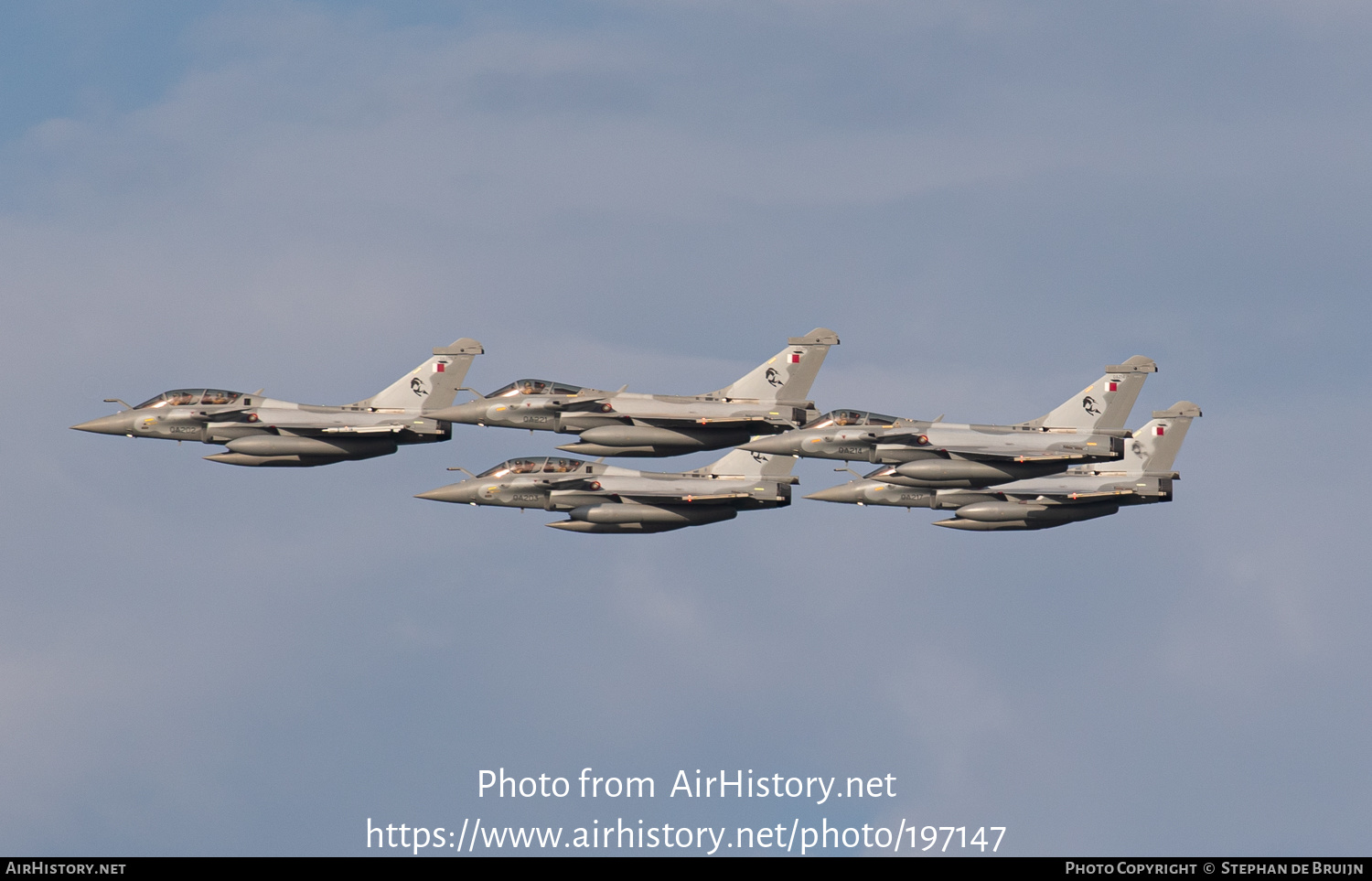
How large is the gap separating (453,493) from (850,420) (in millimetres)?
18802

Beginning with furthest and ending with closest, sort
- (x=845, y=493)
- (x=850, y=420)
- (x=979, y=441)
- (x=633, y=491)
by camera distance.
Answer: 1. (x=845, y=493)
2. (x=850, y=420)
3. (x=633, y=491)
4. (x=979, y=441)

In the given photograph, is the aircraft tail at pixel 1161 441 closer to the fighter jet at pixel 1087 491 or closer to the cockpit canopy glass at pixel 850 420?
the fighter jet at pixel 1087 491

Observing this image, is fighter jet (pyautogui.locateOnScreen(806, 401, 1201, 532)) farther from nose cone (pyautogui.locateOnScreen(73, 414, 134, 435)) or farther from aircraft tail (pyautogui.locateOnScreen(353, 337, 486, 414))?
nose cone (pyautogui.locateOnScreen(73, 414, 134, 435))

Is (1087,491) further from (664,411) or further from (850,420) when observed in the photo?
(664,411)

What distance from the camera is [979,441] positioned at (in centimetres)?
10538

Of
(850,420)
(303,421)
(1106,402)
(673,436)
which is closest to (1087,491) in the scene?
(1106,402)

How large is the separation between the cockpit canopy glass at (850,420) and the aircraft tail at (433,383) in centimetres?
1627

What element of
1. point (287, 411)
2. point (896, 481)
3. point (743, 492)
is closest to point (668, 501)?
point (743, 492)

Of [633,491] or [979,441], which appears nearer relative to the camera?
[979,441]

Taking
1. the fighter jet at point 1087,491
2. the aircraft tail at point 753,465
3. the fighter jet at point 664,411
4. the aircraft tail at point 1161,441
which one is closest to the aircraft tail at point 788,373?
the fighter jet at point 664,411

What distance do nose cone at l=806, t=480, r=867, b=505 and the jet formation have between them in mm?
7579

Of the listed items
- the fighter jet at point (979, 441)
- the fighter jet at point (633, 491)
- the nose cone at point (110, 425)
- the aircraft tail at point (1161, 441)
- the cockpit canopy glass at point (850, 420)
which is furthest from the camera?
the aircraft tail at point (1161, 441)

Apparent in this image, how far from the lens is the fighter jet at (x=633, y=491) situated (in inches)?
4193

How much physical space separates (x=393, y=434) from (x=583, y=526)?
9.55 metres
